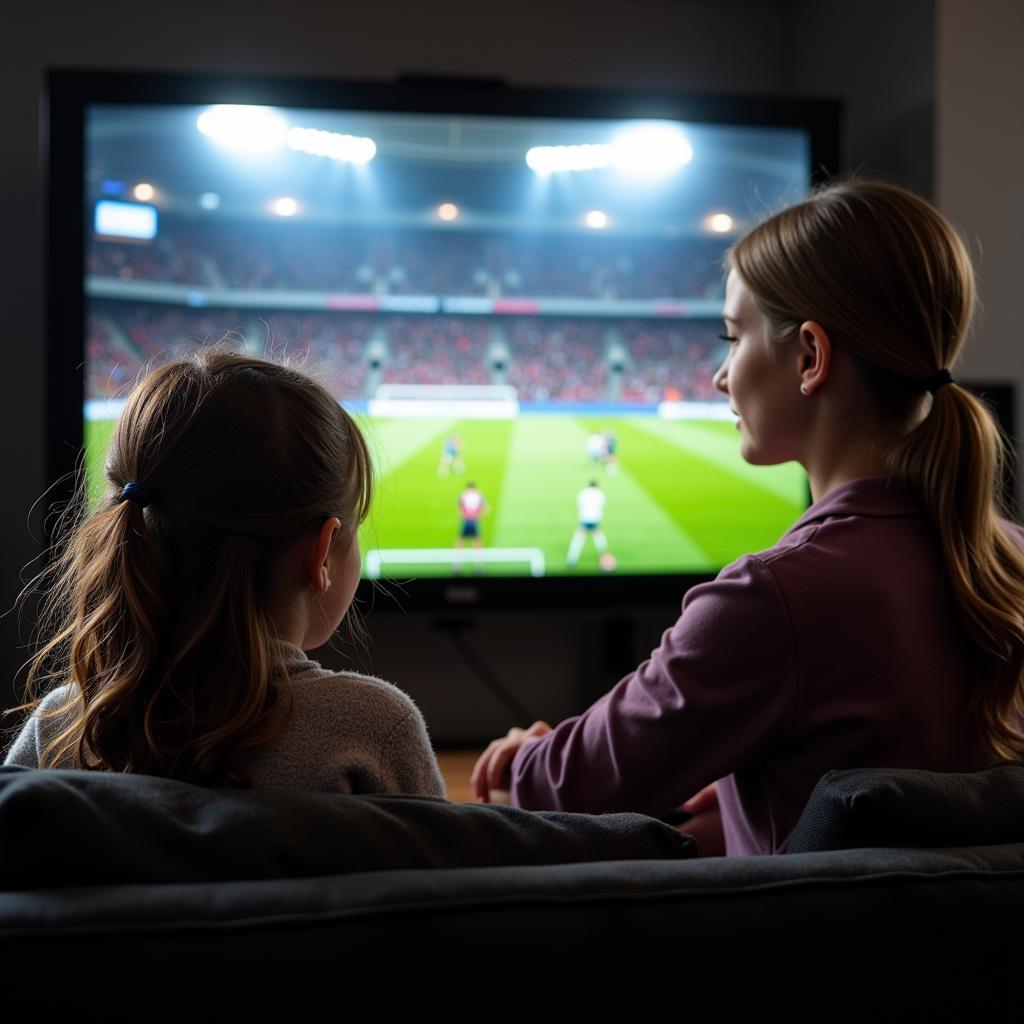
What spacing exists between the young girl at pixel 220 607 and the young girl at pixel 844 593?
305 mm

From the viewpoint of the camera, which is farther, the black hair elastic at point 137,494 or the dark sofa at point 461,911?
the black hair elastic at point 137,494

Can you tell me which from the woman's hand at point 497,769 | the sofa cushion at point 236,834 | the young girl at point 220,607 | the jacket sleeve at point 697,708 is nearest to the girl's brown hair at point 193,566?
the young girl at point 220,607

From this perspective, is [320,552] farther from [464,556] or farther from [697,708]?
[464,556]

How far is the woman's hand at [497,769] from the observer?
155 centimetres

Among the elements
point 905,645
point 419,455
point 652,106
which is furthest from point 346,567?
point 652,106

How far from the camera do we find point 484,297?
124 inches

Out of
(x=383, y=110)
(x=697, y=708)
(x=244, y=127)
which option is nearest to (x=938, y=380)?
(x=697, y=708)

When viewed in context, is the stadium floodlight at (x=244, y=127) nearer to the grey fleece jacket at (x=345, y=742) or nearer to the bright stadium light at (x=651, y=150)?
the bright stadium light at (x=651, y=150)

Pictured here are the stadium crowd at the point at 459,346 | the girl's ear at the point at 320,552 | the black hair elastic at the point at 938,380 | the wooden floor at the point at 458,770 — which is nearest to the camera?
the girl's ear at the point at 320,552

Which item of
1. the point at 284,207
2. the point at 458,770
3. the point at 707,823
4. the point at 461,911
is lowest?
the point at 458,770

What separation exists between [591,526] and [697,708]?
1.99 m

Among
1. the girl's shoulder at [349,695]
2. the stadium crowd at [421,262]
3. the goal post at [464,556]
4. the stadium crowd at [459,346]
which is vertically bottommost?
the goal post at [464,556]

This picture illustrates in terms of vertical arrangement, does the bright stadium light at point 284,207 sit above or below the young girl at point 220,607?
above

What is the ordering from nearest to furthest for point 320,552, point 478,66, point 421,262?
point 320,552 → point 421,262 → point 478,66
